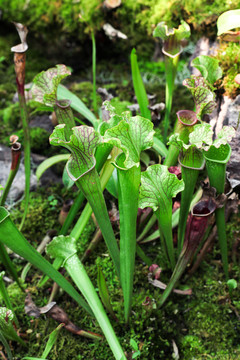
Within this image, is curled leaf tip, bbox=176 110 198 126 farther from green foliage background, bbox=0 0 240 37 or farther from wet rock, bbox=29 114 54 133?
wet rock, bbox=29 114 54 133

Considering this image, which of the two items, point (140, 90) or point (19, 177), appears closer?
point (140, 90)

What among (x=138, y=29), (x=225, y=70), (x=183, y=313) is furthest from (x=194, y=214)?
(x=138, y=29)

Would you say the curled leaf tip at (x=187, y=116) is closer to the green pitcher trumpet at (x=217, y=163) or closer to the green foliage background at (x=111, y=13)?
the green pitcher trumpet at (x=217, y=163)

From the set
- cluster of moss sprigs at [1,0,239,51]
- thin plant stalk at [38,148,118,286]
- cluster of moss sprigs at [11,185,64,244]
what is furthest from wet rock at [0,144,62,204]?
cluster of moss sprigs at [1,0,239,51]

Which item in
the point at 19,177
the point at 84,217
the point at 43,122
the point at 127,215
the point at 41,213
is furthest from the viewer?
the point at 43,122

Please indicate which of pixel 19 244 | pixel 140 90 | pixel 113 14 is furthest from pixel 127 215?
pixel 113 14

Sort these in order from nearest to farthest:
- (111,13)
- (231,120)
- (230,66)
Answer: (231,120) → (230,66) → (111,13)

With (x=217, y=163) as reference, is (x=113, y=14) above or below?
above

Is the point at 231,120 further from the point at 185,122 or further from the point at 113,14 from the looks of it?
the point at 113,14

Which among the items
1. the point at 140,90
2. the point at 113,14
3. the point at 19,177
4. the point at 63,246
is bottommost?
the point at 19,177
